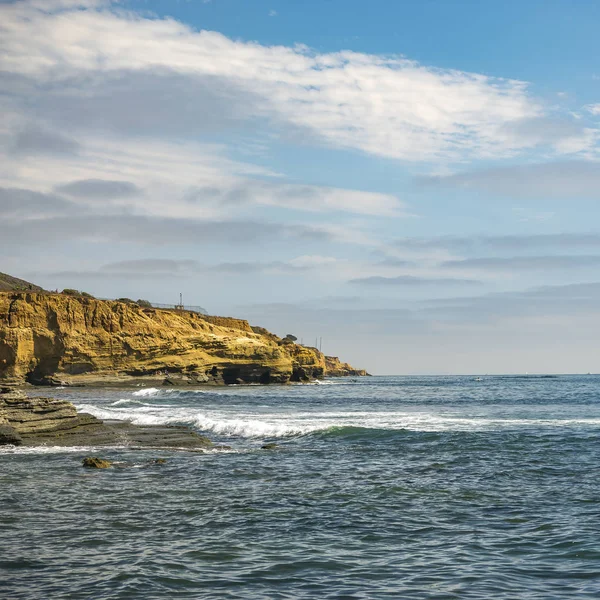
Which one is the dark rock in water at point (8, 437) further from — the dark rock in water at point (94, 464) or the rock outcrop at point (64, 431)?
the dark rock in water at point (94, 464)

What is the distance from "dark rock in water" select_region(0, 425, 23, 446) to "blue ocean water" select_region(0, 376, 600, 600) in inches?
67.9

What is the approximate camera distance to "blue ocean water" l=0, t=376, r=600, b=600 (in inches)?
362

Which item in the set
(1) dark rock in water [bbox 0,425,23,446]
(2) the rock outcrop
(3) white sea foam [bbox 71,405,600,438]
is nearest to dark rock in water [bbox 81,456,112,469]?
(2) the rock outcrop

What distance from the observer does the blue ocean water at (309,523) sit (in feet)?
30.1

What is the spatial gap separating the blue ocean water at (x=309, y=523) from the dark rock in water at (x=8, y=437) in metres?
1.72

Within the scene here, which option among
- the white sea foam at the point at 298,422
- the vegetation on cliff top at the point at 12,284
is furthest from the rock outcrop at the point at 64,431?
the vegetation on cliff top at the point at 12,284

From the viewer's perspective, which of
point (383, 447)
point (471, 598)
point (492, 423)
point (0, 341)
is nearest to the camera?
point (471, 598)

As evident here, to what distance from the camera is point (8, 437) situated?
24.5 meters

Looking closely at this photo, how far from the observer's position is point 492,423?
1283 inches

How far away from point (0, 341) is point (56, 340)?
21.2ft

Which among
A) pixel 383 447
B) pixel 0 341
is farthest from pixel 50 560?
pixel 0 341

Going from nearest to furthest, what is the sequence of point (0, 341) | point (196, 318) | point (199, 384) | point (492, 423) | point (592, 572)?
point (592, 572) → point (492, 423) → point (0, 341) → point (199, 384) → point (196, 318)

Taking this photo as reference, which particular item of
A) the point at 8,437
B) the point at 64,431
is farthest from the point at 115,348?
the point at 8,437

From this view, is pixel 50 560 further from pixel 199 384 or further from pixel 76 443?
pixel 199 384
